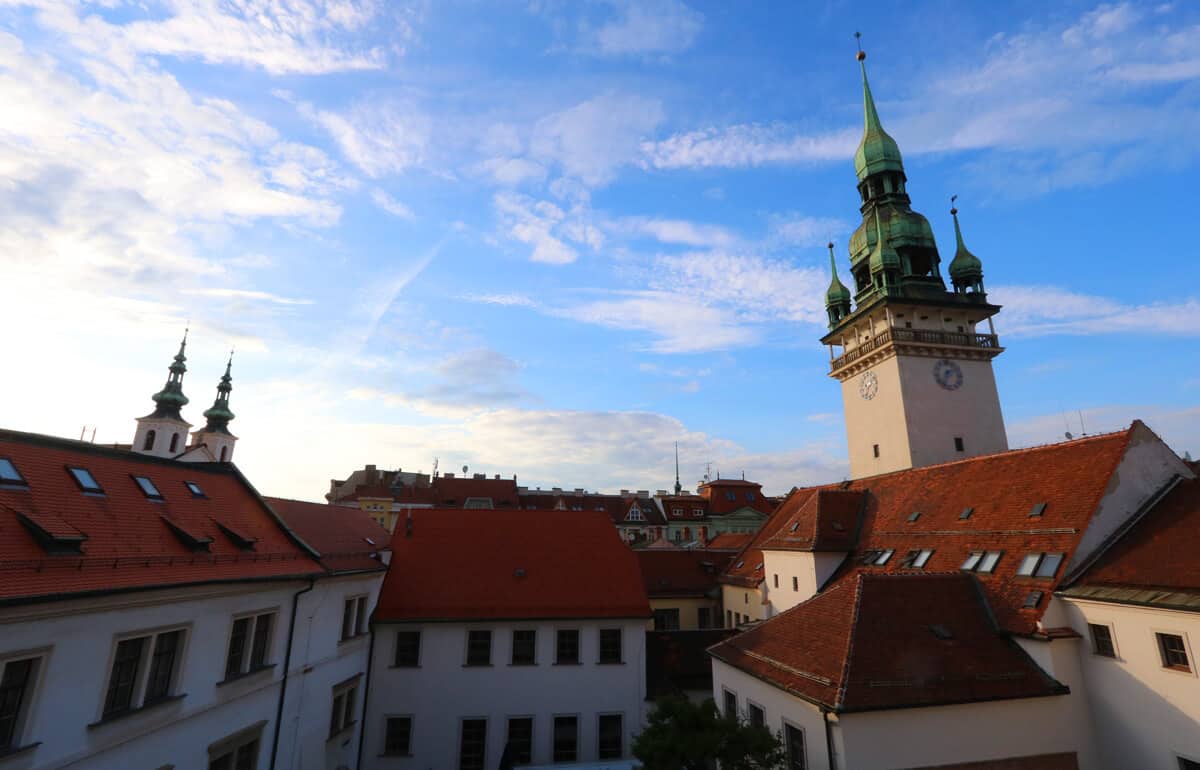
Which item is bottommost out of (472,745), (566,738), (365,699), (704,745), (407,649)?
(472,745)

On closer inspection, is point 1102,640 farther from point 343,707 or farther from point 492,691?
point 343,707

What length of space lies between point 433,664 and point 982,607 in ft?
68.7

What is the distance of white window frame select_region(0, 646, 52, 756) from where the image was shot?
9.93 meters

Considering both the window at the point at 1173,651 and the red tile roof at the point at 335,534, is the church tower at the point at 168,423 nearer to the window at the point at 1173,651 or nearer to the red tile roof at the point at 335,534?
the red tile roof at the point at 335,534

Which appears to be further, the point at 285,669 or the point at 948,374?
the point at 948,374

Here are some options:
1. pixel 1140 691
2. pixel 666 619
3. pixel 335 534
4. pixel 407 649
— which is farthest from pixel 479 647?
pixel 1140 691

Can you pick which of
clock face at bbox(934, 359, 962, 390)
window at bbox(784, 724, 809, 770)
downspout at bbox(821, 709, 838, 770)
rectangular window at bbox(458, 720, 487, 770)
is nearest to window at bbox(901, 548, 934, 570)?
window at bbox(784, 724, 809, 770)

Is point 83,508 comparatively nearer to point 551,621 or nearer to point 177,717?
point 177,717

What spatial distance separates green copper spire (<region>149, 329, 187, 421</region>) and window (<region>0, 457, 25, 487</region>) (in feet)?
235

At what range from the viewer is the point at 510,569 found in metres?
27.8

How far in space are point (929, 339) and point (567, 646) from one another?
31115 millimetres

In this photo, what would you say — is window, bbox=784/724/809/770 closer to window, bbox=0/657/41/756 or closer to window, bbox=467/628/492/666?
window, bbox=467/628/492/666

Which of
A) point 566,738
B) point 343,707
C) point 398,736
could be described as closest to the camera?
point 343,707

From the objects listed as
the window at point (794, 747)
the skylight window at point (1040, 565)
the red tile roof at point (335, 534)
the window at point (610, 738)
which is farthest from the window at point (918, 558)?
the red tile roof at point (335, 534)
